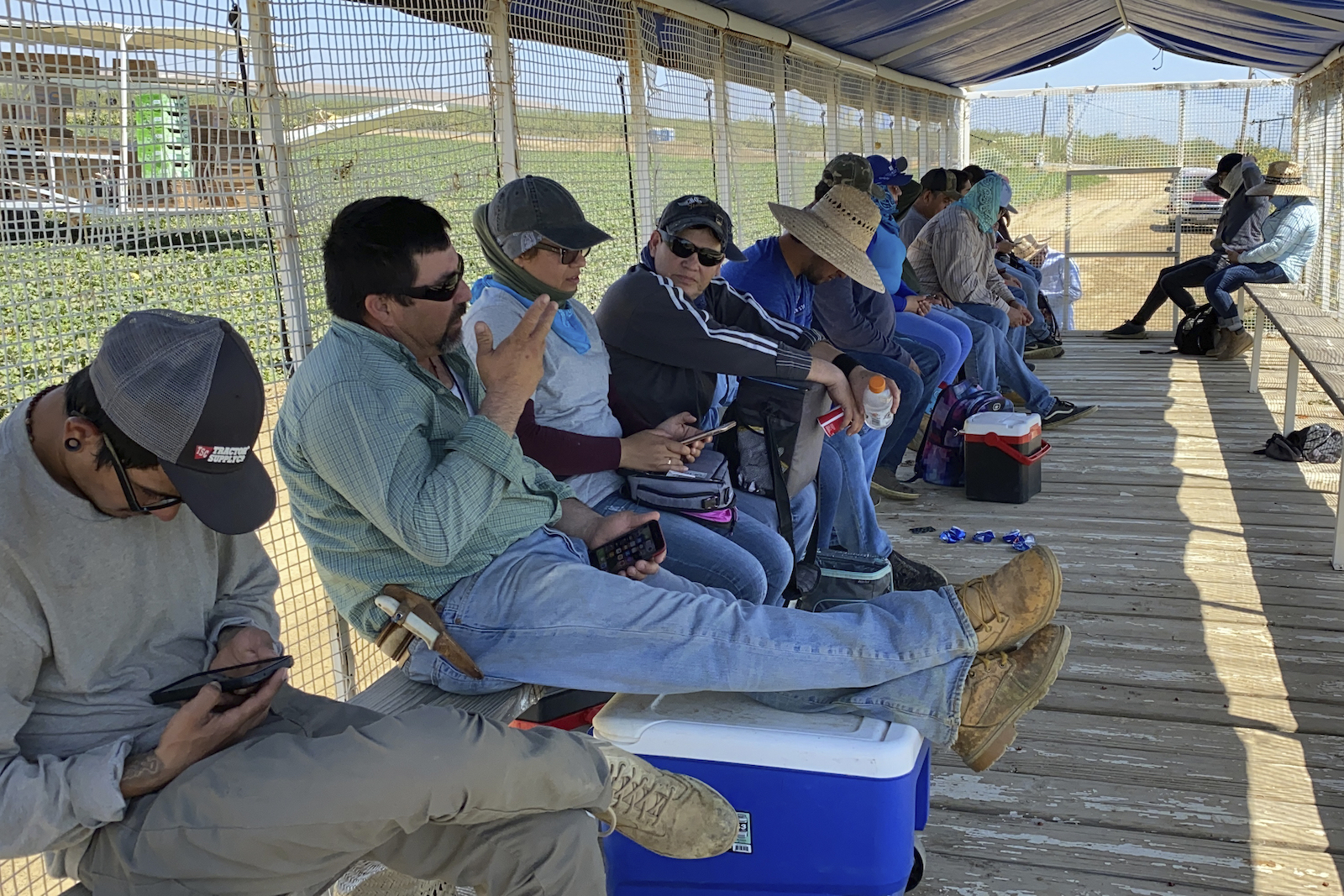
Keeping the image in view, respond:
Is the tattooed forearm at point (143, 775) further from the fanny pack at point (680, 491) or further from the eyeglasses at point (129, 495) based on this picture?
the fanny pack at point (680, 491)

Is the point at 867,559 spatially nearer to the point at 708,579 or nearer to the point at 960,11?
the point at 708,579

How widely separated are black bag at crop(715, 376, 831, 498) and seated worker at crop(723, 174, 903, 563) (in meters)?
0.20

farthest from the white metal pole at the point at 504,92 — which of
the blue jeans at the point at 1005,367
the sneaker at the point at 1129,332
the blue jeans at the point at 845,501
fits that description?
the sneaker at the point at 1129,332

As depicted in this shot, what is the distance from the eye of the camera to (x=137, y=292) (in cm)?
211

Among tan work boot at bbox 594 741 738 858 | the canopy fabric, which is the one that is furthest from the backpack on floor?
tan work boot at bbox 594 741 738 858

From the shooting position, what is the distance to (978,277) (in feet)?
20.6

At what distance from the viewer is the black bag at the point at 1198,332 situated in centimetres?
798

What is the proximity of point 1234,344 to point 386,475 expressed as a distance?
771 centimetres

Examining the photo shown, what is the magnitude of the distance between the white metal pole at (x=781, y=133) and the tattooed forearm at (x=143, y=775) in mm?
5485

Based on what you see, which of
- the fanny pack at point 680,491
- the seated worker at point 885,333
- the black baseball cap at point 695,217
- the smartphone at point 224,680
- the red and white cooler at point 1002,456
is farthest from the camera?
the red and white cooler at point 1002,456

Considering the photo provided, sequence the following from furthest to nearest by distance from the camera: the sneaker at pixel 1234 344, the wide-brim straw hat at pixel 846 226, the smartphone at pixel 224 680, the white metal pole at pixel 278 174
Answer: the sneaker at pixel 1234 344 → the wide-brim straw hat at pixel 846 226 → the white metal pole at pixel 278 174 → the smartphone at pixel 224 680

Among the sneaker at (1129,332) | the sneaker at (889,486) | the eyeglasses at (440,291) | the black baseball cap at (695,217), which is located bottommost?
the sneaker at (889,486)

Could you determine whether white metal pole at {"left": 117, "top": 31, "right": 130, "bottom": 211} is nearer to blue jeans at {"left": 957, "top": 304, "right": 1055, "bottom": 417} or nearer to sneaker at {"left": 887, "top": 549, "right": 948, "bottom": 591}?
sneaker at {"left": 887, "top": 549, "right": 948, "bottom": 591}

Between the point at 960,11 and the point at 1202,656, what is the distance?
4861 mm
